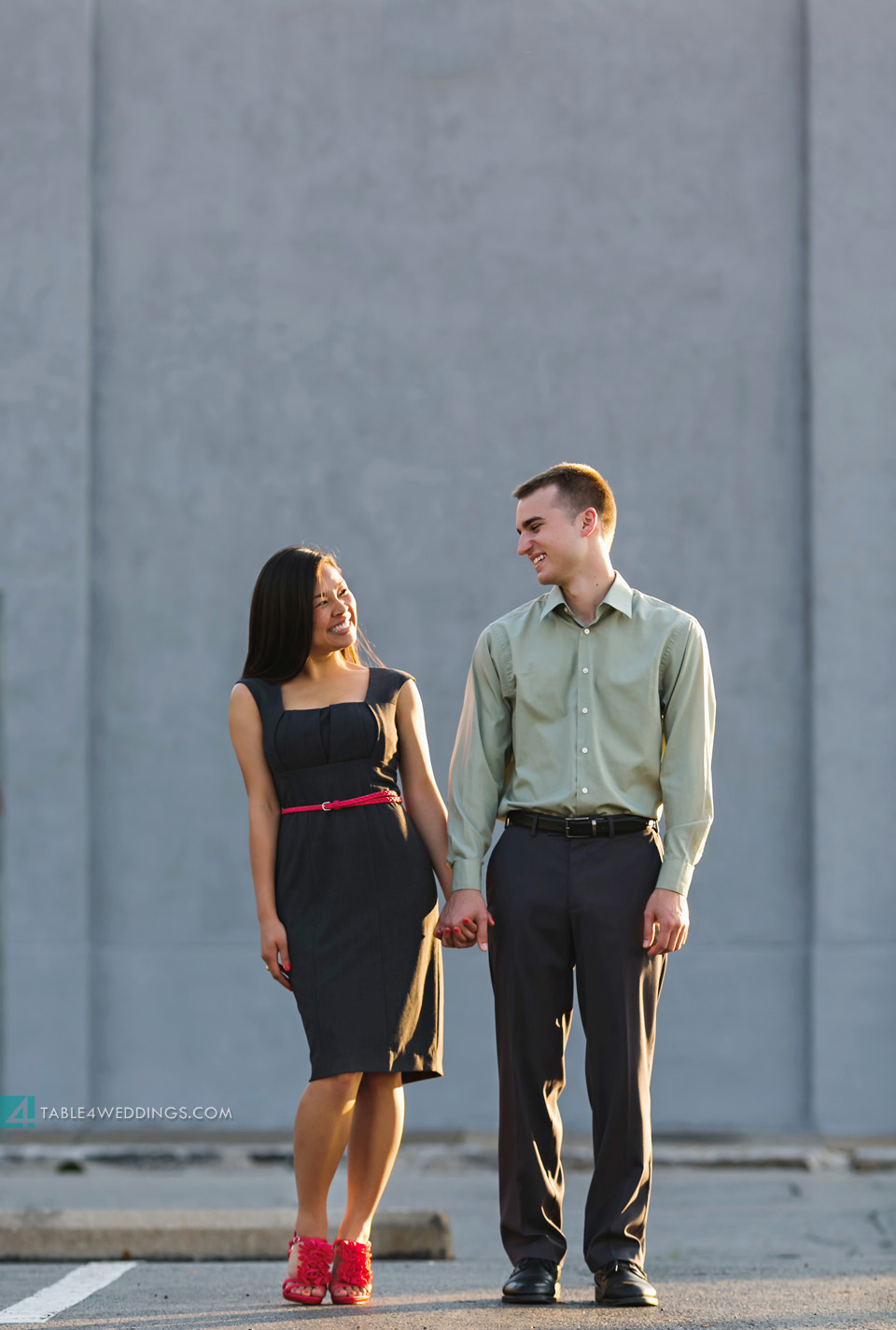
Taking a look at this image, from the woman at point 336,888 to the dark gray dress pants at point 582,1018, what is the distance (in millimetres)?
255

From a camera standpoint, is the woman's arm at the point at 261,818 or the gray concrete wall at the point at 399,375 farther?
the gray concrete wall at the point at 399,375

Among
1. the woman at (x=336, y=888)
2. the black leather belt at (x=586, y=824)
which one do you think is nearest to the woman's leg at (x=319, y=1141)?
the woman at (x=336, y=888)

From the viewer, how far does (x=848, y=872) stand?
6.95m

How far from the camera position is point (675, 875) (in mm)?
3412

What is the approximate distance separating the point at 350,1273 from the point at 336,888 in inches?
36.0

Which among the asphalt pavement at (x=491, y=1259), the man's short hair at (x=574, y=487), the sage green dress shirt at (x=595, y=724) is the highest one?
the man's short hair at (x=574, y=487)

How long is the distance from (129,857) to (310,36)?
13.8 feet

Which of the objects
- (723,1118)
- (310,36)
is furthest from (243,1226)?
(310,36)

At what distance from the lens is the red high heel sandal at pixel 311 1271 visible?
3.44 metres

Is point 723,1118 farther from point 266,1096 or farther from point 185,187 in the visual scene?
point 185,187

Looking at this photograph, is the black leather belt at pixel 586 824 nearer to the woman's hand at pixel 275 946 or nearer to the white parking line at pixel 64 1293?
the woman's hand at pixel 275 946

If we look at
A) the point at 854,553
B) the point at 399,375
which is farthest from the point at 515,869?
the point at 399,375

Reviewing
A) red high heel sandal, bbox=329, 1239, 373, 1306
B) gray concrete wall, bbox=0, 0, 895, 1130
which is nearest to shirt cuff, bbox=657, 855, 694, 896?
red high heel sandal, bbox=329, 1239, 373, 1306

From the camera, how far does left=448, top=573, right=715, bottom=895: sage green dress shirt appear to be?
3.48m
